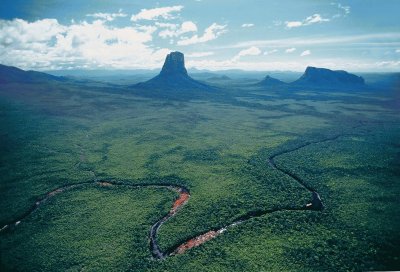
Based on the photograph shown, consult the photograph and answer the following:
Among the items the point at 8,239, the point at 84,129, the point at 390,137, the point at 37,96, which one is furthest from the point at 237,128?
the point at 37,96

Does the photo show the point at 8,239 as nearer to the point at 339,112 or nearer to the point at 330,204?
the point at 330,204

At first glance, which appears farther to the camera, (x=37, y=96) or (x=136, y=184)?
(x=37, y=96)

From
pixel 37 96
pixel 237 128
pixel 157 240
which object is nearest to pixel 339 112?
pixel 237 128

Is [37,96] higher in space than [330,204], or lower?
higher

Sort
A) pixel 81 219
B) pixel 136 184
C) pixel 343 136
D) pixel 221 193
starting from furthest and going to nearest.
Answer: pixel 343 136 → pixel 136 184 → pixel 221 193 → pixel 81 219

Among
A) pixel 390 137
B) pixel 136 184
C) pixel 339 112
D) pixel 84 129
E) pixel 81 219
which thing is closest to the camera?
pixel 81 219

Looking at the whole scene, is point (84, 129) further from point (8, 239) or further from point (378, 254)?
point (378, 254)

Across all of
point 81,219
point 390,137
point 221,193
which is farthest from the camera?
point 390,137

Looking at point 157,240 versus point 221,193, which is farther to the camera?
point 221,193

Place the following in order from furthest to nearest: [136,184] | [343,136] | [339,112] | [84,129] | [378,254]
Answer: [339,112]
[84,129]
[343,136]
[136,184]
[378,254]
